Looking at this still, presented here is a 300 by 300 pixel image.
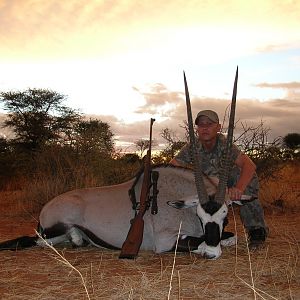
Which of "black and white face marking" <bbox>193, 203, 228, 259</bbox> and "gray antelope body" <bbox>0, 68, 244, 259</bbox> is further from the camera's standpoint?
"gray antelope body" <bbox>0, 68, 244, 259</bbox>

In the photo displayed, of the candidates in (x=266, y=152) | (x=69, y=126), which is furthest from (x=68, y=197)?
(x=69, y=126)

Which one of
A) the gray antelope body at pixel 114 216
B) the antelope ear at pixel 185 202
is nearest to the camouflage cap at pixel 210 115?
the gray antelope body at pixel 114 216

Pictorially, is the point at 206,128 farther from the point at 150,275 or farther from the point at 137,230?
the point at 150,275

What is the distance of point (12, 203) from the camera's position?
33.5 ft

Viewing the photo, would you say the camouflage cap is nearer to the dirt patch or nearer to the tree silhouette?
the dirt patch

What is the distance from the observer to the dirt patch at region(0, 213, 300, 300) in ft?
11.1

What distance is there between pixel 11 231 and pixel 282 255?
359cm

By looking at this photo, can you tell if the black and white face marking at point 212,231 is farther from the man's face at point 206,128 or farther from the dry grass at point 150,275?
the man's face at point 206,128

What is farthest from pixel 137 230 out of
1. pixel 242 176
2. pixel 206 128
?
pixel 206 128

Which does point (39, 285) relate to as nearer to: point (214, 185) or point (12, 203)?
point (214, 185)

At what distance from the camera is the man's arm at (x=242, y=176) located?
189 inches

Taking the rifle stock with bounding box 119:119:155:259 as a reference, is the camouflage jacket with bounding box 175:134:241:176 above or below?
above

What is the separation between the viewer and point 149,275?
392 cm

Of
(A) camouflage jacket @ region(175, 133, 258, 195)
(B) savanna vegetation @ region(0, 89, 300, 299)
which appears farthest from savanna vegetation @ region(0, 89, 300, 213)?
(A) camouflage jacket @ region(175, 133, 258, 195)
